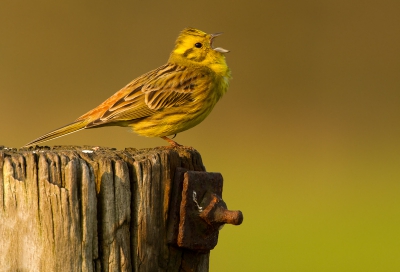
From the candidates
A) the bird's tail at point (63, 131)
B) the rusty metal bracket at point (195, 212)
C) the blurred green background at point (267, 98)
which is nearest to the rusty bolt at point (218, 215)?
the rusty metal bracket at point (195, 212)

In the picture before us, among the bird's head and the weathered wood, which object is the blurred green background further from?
the weathered wood

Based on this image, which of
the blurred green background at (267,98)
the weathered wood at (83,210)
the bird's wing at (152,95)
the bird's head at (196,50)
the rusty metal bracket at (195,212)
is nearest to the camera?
the weathered wood at (83,210)

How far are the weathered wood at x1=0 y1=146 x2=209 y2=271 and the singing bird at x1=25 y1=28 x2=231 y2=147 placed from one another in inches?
93.3

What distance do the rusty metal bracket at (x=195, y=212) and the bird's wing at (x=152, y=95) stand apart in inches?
92.8

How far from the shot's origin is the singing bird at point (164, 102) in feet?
19.3

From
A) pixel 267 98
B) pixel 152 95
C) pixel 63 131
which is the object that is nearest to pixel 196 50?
pixel 152 95

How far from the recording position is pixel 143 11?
13.3m

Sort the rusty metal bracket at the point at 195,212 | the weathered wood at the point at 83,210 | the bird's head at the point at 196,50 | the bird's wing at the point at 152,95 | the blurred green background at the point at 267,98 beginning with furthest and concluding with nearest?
the blurred green background at the point at 267,98, the bird's head at the point at 196,50, the bird's wing at the point at 152,95, the rusty metal bracket at the point at 195,212, the weathered wood at the point at 83,210

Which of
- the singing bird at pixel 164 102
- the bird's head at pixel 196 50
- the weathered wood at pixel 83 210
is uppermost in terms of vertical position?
the bird's head at pixel 196 50

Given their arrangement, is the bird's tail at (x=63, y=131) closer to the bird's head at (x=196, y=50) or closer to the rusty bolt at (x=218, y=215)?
the bird's head at (x=196, y=50)

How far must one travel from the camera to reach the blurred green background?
36.8ft

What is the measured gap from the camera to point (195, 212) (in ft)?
11.3

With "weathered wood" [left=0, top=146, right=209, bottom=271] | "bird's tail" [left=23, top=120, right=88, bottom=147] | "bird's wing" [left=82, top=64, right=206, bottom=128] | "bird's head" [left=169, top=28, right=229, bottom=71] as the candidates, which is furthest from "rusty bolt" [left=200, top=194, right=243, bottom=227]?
"bird's head" [left=169, top=28, right=229, bottom=71]

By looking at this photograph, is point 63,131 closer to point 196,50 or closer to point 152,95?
point 152,95
